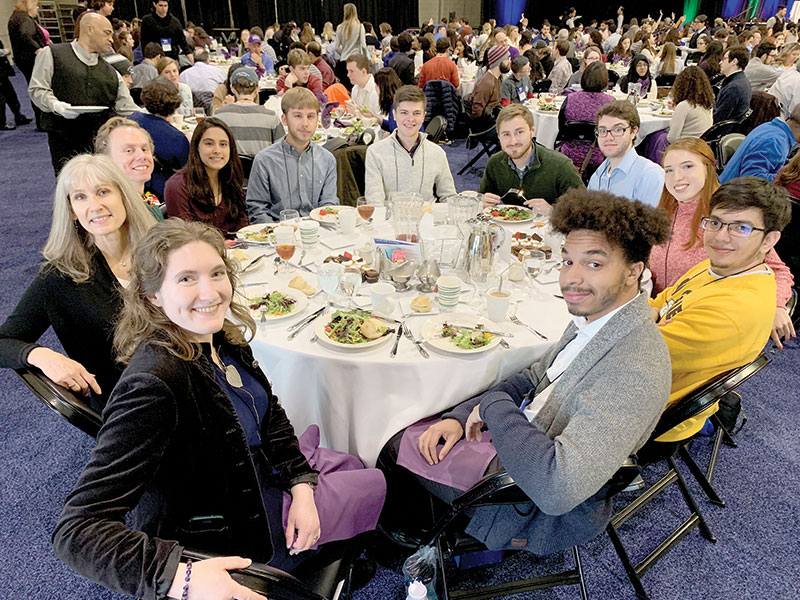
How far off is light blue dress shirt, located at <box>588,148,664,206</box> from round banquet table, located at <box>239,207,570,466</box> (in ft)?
4.76

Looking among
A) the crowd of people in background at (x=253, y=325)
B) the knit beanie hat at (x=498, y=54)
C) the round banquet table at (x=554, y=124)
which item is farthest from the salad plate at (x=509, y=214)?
the knit beanie hat at (x=498, y=54)

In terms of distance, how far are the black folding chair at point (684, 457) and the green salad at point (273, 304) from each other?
1.28 m

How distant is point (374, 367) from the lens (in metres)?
1.70

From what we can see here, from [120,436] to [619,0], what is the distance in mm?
25350

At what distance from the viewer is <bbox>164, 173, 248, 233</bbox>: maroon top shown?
2.94 metres

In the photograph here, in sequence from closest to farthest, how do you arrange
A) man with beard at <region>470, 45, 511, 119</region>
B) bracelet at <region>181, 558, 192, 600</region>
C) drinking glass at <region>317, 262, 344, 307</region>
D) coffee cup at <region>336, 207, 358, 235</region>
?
bracelet at <region>181, 558, 192, 600</region> → drinking glass at <region>317, 262, 344, 307</region> → coffee cup at <region>336, 207, 358, 235</region> → man with beard at <region>470, 45, 511, 119</region>

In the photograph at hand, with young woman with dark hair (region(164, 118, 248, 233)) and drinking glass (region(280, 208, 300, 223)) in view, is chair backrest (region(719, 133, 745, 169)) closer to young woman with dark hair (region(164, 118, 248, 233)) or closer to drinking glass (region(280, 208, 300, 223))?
drinking glass (region(280, 208, 300, 223))

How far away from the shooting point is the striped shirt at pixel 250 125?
416 centimetres

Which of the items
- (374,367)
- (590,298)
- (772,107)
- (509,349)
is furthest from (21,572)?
(772,107)

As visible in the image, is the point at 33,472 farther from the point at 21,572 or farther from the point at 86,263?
the point at 86,263

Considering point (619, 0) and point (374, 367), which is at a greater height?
point (619, 0)

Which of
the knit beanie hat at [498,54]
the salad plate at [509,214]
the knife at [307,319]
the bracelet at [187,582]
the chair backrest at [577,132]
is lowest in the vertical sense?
the bracelet at [187,582]

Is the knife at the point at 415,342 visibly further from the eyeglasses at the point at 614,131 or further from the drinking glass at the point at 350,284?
the eyeglasses at the point at 614,131

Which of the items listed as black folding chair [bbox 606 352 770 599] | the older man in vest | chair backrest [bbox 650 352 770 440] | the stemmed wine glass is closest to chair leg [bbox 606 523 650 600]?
black folding chair [bbox 606 352 770 599]
